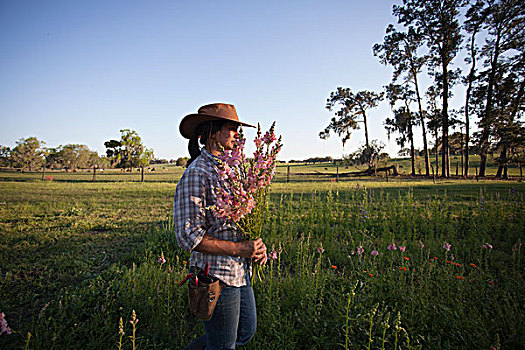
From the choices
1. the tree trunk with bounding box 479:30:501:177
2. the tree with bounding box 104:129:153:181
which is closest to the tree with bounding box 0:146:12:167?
the tree with bounding box 104:129:153:181

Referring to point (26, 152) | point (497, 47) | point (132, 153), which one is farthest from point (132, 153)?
point (497, 47)

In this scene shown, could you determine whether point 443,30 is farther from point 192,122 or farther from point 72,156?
point 72,156

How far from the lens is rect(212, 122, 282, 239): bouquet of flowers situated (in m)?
1.60

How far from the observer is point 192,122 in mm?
1988

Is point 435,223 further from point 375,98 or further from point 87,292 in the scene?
point 375,98

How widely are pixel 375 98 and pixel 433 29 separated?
10.2 m

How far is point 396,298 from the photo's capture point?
124 inches

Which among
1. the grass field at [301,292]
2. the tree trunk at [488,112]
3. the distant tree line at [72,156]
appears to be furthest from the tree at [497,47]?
the distant tree line at [72,156]

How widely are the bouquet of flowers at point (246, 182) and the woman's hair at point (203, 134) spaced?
0.33m

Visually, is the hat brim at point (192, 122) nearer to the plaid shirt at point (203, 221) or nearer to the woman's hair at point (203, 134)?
the woman's hair at point (203, 134)

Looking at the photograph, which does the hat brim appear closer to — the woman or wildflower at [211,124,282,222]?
the woman

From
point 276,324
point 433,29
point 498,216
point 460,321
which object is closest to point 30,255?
point 276,324

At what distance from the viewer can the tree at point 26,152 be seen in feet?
155

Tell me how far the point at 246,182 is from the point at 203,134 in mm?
623
